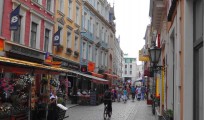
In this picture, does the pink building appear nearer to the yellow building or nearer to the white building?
the yellow building

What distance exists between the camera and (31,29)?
23.6 meters

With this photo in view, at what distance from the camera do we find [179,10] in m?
6.41

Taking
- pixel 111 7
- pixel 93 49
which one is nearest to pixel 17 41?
pixel 93 49

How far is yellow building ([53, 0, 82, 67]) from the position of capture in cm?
2877

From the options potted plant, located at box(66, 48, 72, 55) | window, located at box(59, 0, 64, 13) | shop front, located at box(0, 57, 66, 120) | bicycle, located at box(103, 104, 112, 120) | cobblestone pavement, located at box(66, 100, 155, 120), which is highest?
window, located at box(59, 0, 64, 13)

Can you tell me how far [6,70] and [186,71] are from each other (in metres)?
6.62

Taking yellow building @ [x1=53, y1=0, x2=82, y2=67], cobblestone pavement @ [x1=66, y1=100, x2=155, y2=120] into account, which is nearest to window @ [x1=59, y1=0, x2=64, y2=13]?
yellow building @ [x1=53, y1=0, x2=82, y2=67]

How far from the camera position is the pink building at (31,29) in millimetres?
19703

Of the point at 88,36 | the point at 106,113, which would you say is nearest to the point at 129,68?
the point at 88,36

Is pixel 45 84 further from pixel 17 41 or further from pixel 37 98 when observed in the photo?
pixel 17 41

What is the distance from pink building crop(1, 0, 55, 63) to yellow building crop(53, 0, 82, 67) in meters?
1.62

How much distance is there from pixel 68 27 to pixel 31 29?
8.21 meters

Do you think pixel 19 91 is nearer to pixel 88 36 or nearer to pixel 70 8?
pixel 70 8

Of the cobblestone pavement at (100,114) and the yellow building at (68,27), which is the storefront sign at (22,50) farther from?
the cobblestone pavement at (100,114)
